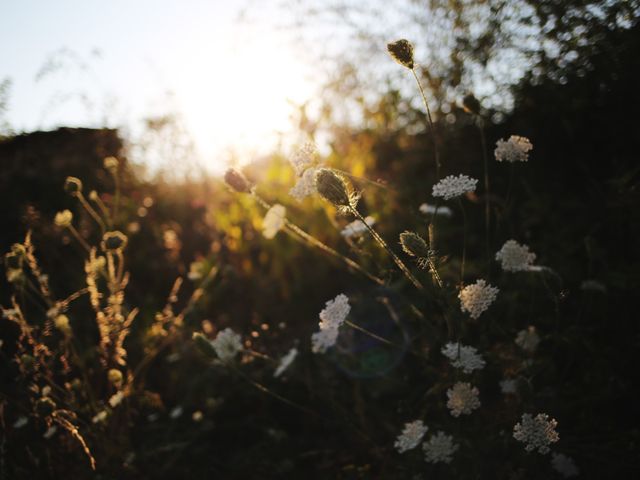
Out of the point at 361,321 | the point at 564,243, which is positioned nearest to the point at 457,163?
the point at 564,243

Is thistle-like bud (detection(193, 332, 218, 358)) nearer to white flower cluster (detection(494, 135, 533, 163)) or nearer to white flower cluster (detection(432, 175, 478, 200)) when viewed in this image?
white flower cluster (detection(432, 175, 478, 200))

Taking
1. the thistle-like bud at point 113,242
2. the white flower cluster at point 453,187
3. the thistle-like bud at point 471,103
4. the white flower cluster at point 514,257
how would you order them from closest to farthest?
the white flower cluster at point 453,187, the white flower cluster at point 514,257, the thistle-like bud at point 471,103, the thistle-like bud at point 113,242

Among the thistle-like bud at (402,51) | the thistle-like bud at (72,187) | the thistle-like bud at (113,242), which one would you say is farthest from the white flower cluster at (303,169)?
the thistle-like bud at (72,187)

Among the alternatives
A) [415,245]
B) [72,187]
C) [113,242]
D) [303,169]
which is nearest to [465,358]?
[415,245]

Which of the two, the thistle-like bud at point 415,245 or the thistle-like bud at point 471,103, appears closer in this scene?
the thistle-like bud at point 415,245

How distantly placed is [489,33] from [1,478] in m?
2.43

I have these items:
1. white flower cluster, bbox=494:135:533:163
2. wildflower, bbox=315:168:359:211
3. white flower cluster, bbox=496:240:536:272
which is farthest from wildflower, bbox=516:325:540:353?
wildflower, bbox=315:168:359:211

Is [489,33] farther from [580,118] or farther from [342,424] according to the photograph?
[342,424]

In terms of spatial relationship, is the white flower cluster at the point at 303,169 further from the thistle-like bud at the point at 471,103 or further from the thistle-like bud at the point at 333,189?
the thistle-like bud at the point at 471,103

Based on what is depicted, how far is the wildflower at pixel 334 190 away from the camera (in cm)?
105

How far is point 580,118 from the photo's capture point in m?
2.12

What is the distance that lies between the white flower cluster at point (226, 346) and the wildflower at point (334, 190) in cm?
63

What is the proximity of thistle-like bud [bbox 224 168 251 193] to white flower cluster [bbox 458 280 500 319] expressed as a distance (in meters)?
0.75

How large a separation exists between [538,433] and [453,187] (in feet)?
1.89
